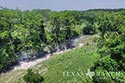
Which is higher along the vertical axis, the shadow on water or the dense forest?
the dense forest

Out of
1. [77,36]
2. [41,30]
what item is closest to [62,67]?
[41,30]

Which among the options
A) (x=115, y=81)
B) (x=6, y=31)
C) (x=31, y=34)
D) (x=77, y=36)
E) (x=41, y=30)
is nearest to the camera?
(x=115, y=81)

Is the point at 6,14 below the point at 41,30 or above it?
above

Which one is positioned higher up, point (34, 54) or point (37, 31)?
point (37, 31)

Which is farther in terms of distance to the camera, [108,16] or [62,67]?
[108,16]

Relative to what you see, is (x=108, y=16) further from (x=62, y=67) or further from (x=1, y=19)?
(x=62, y=67)

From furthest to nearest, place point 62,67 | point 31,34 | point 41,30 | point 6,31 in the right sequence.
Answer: point 41,30 → point 31,34 → point 6,31 → point 62,67

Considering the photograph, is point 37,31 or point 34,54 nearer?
point 34,54

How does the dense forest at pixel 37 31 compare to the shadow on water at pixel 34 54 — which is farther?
the dense forest at pixel 37 31

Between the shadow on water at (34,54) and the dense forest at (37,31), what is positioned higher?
the dense forest at (37,31)

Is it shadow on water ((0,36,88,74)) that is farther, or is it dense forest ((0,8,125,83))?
dense forest ((0,8,125,83))

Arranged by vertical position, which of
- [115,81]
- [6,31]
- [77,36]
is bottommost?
[77,36]
